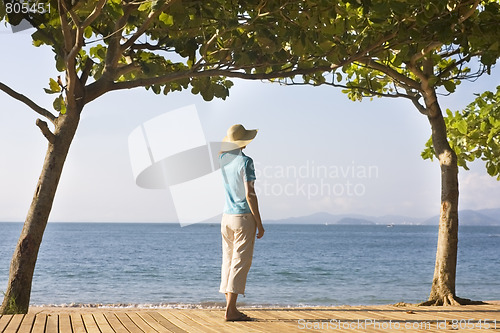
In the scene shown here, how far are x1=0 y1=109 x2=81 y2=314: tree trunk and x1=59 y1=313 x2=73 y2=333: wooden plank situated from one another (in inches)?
38.1

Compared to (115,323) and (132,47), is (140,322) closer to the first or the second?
(115,323)

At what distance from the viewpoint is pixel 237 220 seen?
6.12 metres

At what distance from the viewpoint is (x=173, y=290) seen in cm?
3000

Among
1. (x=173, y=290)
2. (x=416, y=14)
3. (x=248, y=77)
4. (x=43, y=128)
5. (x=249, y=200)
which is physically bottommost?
(x=173, y=290)

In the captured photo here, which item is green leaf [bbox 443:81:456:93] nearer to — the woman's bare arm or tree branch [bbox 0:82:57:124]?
the woman's bare arm

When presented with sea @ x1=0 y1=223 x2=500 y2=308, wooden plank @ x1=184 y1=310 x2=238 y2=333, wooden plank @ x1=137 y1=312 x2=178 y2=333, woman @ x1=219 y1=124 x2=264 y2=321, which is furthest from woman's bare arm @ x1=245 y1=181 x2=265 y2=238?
sea @ x1=0 y1=223 x2=500 y2=308

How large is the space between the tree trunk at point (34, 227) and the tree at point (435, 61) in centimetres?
320

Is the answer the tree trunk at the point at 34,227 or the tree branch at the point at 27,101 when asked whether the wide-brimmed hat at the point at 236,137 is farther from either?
the tree branch at the point at 27,101

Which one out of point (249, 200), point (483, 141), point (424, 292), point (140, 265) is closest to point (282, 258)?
point (140, 265)

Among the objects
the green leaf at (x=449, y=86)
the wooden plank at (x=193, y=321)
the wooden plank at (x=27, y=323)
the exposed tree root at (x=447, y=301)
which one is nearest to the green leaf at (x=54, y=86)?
the wooden plank at (x=27, y=323)

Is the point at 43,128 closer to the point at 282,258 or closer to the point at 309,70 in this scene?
the point at 309,70

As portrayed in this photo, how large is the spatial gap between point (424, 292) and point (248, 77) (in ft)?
81.6

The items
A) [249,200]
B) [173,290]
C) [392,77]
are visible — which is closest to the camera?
[249,200]

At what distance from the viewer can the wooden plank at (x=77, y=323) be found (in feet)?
18.5
